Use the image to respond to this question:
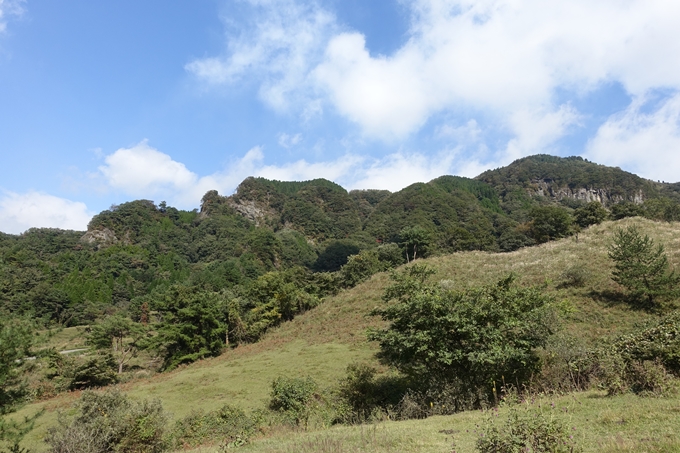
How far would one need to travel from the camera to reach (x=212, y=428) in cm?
1333

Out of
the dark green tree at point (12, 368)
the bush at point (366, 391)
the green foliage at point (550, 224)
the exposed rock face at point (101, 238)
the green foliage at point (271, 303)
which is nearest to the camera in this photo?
the dark green tree at point (12, 368)

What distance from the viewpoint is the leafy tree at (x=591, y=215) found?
69438mm

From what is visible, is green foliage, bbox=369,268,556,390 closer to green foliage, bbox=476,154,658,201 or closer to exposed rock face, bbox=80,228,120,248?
exposed rock face, bbox=80,228,120,248

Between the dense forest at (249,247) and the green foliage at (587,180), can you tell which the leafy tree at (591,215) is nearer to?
the dense forest at (249,247)

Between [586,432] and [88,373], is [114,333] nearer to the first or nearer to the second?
[88,373]

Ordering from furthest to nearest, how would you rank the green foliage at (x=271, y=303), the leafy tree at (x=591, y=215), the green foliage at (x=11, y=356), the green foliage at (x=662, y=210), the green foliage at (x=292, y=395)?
the leafy tree at (x=591, y=215) < the green foliage at (x=662, y=210) < the green foliage at (x=271, y=303) < the green foliage at (x=292, y=395) < the green foliage at (x=11, y=356)

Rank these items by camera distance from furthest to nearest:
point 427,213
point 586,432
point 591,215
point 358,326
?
1. point 427,213
2. point 591,215
3. point 358,326
4. point 586,432

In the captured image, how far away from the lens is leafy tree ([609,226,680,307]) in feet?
77.4

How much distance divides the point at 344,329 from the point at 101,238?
145 metres

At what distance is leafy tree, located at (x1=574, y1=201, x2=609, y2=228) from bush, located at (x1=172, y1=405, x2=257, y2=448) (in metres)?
77.4

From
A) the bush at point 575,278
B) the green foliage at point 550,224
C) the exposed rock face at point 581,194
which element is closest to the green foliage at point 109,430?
the bush at point 575,278

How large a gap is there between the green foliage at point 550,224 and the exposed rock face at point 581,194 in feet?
323

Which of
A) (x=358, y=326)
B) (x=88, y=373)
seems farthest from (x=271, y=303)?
(x=88, y=373)

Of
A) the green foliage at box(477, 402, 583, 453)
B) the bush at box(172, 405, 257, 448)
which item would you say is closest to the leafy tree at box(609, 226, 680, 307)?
the green foliage at box(477, 402, 583, 453)
